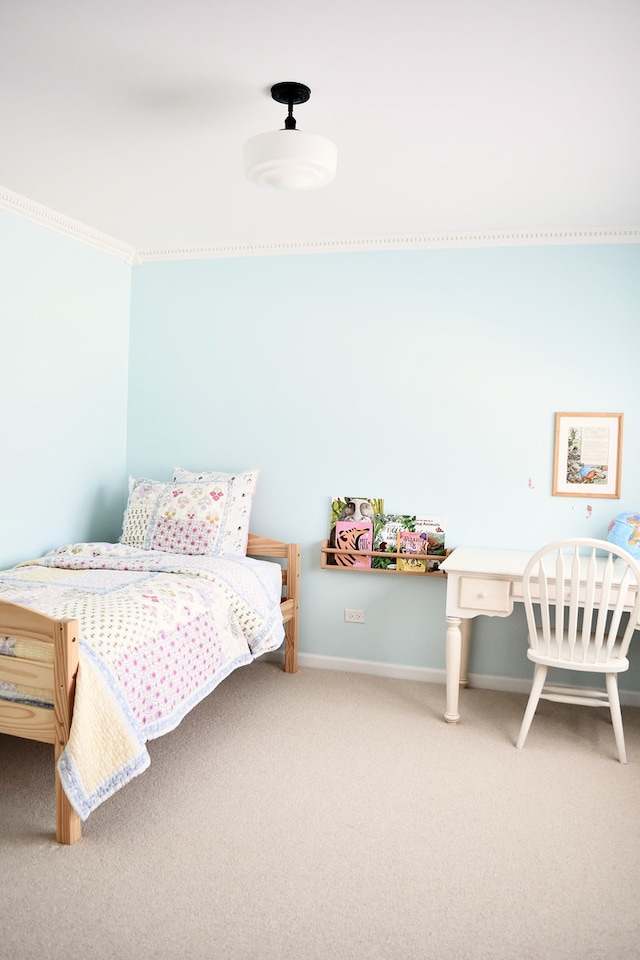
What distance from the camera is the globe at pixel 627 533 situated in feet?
11.6

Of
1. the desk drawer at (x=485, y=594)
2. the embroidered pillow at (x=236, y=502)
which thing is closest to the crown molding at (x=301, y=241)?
the embroidered pillow at (x=236, y=502)

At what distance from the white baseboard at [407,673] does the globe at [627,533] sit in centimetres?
74

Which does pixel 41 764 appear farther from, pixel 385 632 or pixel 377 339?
pixel 377 339

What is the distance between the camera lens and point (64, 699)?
2277 mm

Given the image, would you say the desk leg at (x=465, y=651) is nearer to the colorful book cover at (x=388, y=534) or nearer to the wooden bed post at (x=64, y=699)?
the colorful book cover at (x=388, y=534)

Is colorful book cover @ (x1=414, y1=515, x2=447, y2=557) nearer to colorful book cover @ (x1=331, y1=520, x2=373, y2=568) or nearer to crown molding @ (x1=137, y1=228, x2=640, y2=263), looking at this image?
colorful book cover @ (x1=331, y1=520, x2=373, y2=568)

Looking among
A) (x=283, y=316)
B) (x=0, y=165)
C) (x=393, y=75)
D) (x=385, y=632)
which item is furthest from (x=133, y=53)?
(x=385, y=632)

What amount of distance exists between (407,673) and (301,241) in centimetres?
236

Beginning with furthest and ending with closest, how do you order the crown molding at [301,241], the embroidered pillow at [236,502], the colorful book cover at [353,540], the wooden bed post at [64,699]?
1. the colorful book cover at [353,540]
2. the embroidered pillow at [236,502]
3. the crown molding at [301,241]
4. the wooden bed post at [64,699]

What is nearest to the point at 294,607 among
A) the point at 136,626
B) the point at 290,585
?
the point at 290,585

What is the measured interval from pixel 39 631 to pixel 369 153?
204 centimetres

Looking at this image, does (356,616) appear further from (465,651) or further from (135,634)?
(135,634)

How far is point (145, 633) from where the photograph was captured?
8.66ft

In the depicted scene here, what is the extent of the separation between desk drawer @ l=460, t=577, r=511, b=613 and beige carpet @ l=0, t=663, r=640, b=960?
1.78 feet
